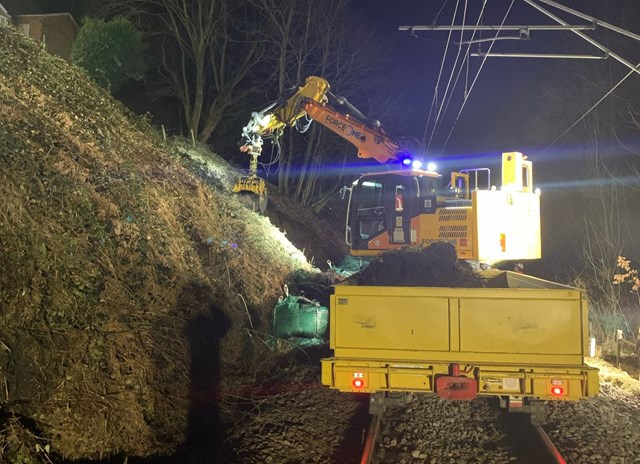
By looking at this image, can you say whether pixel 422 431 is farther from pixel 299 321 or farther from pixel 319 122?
pixel 319 122

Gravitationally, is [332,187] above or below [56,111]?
above

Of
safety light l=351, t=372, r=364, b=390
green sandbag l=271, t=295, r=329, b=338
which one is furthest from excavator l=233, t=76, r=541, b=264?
safety light l=351, t=372, r=364, b=390

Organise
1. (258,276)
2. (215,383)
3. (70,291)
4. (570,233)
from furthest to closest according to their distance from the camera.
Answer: (570,233) → (258,276) → (215,383) → (70,291)

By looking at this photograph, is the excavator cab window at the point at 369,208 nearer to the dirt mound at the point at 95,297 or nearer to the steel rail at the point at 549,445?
the dirt mound at the point at 95,297

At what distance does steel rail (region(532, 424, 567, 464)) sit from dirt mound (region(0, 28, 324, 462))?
12.7 feet

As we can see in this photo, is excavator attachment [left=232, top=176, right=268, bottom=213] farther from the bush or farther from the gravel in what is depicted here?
the gravel

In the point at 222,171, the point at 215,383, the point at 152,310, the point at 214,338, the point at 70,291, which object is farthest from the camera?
the point at 222,171

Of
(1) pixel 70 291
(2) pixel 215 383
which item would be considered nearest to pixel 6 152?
(1) pixel 70 291

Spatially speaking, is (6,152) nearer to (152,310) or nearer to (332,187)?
(152,310)

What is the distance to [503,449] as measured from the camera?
619 centimetres

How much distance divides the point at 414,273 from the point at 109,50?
15.4 m

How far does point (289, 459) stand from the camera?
5805mm

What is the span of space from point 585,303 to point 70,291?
5.31 m

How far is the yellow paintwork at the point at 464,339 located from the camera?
5594 mm
